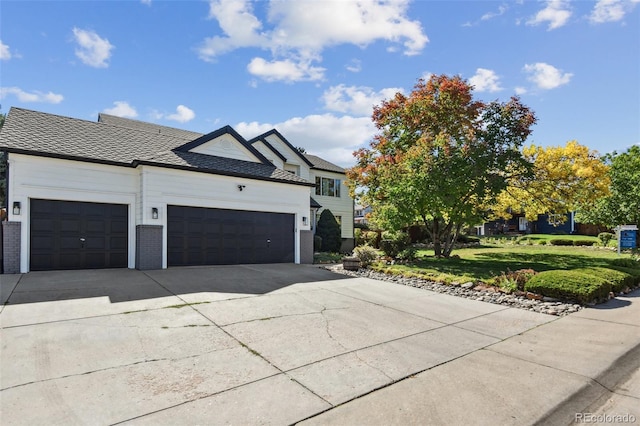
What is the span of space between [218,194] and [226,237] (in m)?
1.76

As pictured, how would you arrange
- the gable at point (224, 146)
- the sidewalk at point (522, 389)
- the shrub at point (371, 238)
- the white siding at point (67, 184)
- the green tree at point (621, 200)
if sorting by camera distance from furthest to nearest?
the shrub at point (371, 238) → the green tree at point (621, 200) → the gable at point (224, 146) → the white siding at point (67, 184) → the sidewalk at point (522, 389)

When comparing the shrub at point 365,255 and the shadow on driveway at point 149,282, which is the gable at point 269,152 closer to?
the shrub at point 365,255

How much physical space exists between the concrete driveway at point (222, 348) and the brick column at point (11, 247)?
73.7 inches

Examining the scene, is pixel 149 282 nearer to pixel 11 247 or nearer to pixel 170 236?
pixel 170 236

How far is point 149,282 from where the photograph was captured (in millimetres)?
9719

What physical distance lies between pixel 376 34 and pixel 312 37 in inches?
88.7

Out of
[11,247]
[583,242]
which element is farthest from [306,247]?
[583,242]

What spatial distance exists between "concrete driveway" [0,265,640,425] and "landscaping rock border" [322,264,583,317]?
20.5 inches

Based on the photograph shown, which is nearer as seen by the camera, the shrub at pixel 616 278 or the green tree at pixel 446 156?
the shrub at pixel 616 278

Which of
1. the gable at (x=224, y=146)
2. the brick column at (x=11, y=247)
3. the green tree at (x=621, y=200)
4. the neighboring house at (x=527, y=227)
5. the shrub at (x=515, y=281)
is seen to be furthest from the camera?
the neighboring house at (x=527, y=227)

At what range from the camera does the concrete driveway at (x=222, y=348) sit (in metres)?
3.41

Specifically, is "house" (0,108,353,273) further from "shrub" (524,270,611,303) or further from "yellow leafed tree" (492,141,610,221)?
"yellow leafed tree" (492,141,610,221)

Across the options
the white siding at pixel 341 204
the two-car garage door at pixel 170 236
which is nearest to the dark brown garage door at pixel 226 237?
the two-car garage door at pixel 170 236

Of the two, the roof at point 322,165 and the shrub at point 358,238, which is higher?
the roof at point 322,165
